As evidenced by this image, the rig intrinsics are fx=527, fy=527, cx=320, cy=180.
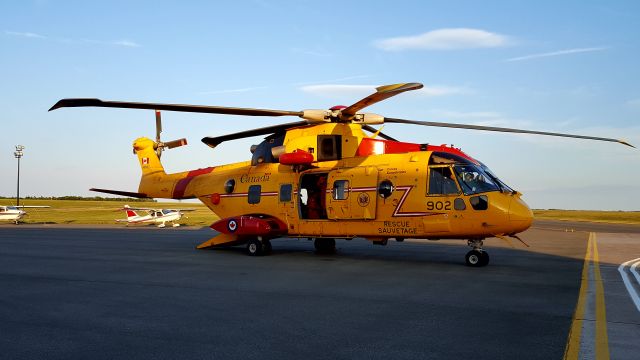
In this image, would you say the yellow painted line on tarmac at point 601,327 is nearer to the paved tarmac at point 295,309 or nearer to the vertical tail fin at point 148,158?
the paved tarmac at point 295,309

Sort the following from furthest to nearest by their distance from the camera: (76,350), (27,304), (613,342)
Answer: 1. (27,304)
2. (613,342)
3. (76,350)

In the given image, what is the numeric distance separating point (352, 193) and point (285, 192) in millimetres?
2778

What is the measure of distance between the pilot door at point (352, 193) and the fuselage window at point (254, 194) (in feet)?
10.4

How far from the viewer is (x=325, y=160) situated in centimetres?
1759

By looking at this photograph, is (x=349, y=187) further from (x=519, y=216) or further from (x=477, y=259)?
(x=519, y=216)

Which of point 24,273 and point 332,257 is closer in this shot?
point 24,273

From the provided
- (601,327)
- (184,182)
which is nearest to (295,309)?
(601,327)

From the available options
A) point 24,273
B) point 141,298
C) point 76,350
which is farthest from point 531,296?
point 24,273

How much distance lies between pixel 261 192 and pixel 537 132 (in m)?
9.39

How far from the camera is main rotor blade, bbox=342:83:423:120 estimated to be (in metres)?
12.2

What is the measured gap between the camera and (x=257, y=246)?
18.1 meters

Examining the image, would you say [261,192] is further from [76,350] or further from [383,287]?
[76,350]

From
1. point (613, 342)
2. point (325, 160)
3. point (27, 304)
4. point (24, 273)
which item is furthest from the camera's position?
point (325, 160)

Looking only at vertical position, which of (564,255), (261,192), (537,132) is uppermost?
(537,132)
